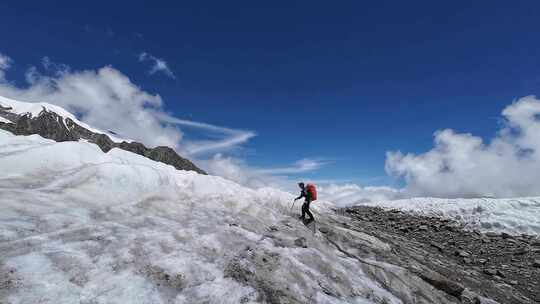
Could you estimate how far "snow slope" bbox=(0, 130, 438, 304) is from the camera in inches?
352

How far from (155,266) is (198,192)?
12.0 metres

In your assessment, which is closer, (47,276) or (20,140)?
(47,276)

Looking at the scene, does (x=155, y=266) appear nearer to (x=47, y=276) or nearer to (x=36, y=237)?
(x=47, y=276)

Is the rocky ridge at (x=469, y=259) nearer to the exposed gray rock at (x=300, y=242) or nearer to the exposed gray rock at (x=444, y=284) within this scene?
the exposed gray rock at (x=444, y=284)

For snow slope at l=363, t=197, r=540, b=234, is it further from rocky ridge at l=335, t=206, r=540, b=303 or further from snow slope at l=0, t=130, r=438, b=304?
snow slope at l=0, t=130, r=438, b=304

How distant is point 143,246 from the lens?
452 inches

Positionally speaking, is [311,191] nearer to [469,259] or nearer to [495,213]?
[469,259]

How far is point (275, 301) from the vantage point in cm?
1000

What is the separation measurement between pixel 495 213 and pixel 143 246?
103ft

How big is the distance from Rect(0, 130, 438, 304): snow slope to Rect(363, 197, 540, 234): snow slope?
15128mm

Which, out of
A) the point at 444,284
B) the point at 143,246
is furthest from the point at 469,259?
the point at 143,246

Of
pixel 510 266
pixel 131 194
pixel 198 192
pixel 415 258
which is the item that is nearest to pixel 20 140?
pixel 131 194

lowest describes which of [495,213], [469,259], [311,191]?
[469,259]

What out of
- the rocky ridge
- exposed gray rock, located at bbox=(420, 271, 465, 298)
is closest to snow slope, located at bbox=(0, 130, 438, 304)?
exposed gray rock, located at bbox=(420, 271, 465, 298)
